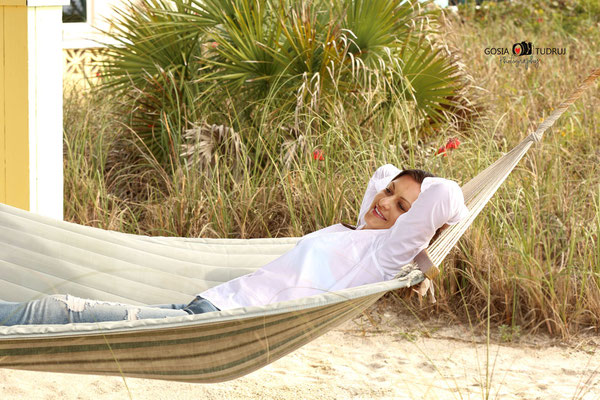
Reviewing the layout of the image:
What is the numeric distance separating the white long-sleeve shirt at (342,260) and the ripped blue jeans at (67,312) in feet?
0.75

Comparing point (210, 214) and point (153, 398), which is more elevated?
point (210, 214)

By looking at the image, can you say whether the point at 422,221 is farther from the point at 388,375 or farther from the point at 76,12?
the point at 76,12

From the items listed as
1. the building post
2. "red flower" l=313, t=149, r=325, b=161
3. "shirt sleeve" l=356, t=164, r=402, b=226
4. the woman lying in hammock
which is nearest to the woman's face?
the woman lying in hammock

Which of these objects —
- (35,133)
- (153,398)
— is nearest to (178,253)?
(153,398)

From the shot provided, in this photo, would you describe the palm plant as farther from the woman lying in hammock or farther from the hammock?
the woman lying in hammock

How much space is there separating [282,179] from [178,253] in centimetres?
101

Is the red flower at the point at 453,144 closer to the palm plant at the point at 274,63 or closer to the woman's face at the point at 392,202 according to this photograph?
the palm plant at the point at 274,63

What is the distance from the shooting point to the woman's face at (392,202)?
229 centimetres

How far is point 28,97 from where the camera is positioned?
309 centimetres

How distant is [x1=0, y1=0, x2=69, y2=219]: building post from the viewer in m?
3.07

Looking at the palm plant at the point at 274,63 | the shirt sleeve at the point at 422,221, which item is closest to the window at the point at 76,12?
the palm plant at the point at 274,63

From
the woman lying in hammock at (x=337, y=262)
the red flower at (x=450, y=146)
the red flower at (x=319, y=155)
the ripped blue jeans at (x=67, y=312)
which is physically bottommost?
the ripped blue jeans at (x=67, y=312)

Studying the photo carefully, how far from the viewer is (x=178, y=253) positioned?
2.73m

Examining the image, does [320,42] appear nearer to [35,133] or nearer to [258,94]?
[258,94]
